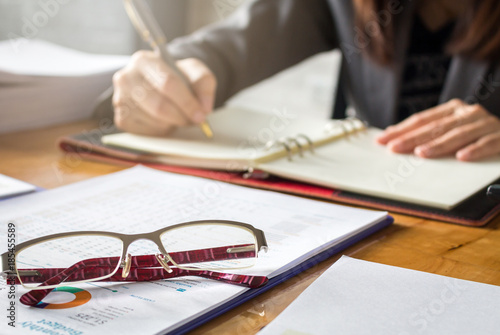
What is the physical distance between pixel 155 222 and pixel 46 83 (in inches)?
21.8

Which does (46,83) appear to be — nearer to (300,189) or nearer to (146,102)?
(146,102)

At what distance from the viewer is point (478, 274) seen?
497mm

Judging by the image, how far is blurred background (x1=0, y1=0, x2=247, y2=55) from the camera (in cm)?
170

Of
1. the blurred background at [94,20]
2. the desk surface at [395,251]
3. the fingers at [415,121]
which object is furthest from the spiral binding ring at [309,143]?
the blurred background at [94,20]

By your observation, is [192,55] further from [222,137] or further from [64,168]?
[64,168]

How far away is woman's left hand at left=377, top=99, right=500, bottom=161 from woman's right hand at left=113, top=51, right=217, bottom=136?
0.30 metres

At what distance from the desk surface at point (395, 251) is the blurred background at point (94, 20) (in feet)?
3.36

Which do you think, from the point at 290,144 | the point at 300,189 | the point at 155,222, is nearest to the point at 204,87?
the point at 290,144

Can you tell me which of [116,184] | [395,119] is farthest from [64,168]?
[395,119]

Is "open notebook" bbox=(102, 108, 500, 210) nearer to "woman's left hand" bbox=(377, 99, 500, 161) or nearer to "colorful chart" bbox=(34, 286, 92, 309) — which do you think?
"woman's left hand" bbox=(377, 99, 500, 161)

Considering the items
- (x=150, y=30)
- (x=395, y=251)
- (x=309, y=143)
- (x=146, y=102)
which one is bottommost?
(x=395, y=251)

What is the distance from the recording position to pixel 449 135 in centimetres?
84

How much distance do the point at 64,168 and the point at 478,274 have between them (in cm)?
57

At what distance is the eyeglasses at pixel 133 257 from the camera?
415 millimetres
